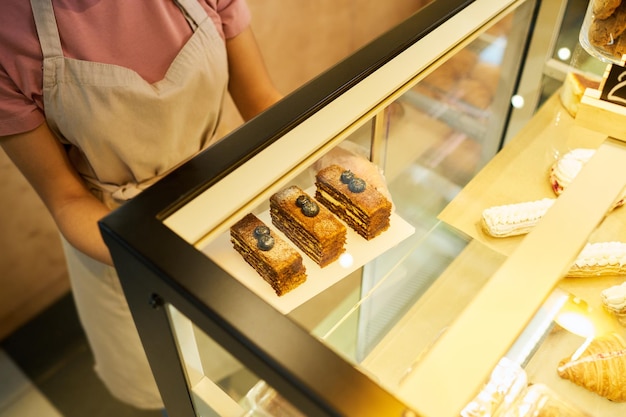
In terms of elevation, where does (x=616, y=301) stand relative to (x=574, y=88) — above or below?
below

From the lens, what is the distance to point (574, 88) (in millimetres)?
1344

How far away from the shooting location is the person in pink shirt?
1.22 meters

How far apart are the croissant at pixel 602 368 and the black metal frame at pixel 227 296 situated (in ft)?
2.28

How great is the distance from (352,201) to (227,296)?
359 millimetres

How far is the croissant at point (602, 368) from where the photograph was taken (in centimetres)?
113

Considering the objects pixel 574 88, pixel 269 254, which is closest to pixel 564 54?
pixel 574 88

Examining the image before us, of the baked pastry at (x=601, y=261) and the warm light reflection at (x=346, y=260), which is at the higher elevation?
the baked pastry at (x=601, y=261)

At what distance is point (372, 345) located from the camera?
3.48 ft

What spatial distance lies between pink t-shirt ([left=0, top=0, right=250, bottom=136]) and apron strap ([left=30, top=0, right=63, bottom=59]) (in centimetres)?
1

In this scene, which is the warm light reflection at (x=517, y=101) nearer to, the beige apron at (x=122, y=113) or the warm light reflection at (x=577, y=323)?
the warm light reflection at (x=577, y=323)

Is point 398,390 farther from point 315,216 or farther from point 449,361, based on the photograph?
point 315,216

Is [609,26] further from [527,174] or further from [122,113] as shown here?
[122,113]

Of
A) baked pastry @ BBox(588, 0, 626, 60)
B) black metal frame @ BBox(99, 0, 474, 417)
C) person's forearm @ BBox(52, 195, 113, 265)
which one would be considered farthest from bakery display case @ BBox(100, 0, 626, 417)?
person's forearm @ BBox(52, 195, 113, 265)

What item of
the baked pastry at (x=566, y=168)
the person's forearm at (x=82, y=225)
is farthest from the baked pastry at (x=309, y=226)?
the person's forearm at (x=82, y=225)
